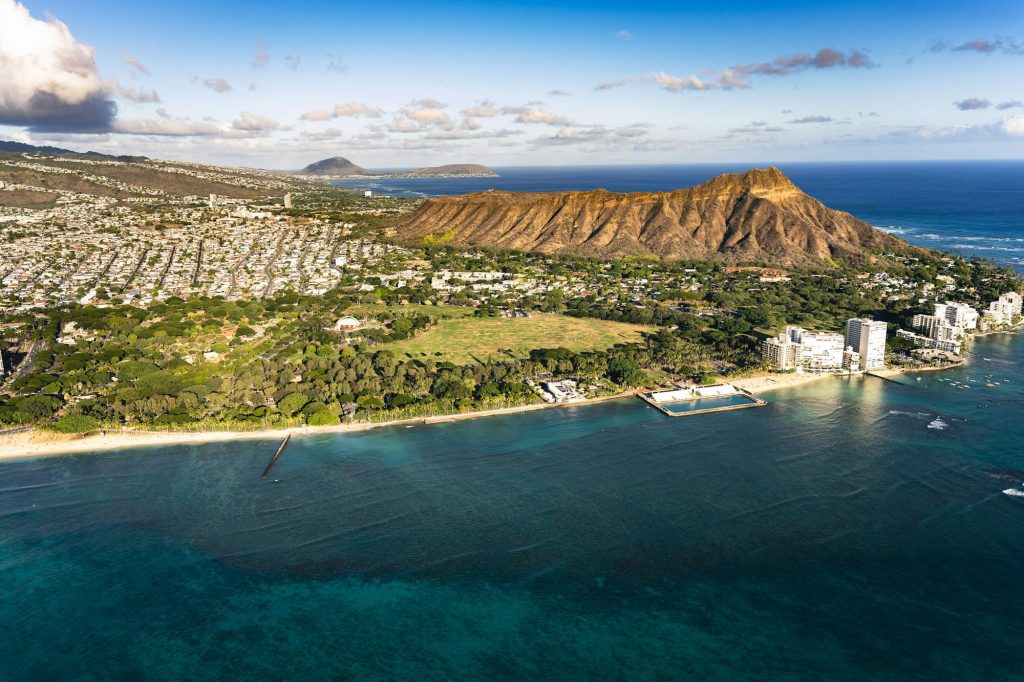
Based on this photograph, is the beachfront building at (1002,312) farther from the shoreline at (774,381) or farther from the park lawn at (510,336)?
the park lawn at (510,336)

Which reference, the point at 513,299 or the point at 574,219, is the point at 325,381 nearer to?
the point at 513,299

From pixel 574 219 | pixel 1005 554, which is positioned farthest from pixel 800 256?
pixel 1005 554

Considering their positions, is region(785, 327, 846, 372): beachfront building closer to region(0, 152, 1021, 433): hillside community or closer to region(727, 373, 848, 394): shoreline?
region(0, 152, 1021, 433): hillside community

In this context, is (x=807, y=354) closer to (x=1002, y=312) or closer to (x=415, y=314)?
(x=1002, y=312)

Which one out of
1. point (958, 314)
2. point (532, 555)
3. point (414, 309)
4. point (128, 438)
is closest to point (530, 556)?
point (532, 555)

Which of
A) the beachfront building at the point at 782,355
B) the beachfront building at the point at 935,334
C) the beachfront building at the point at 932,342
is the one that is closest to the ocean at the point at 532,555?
the beachfront building at the point at 782,355

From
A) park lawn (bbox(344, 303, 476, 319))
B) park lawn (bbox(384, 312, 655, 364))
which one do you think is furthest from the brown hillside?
park lawn (bbox(384, 312, 655, 364))
